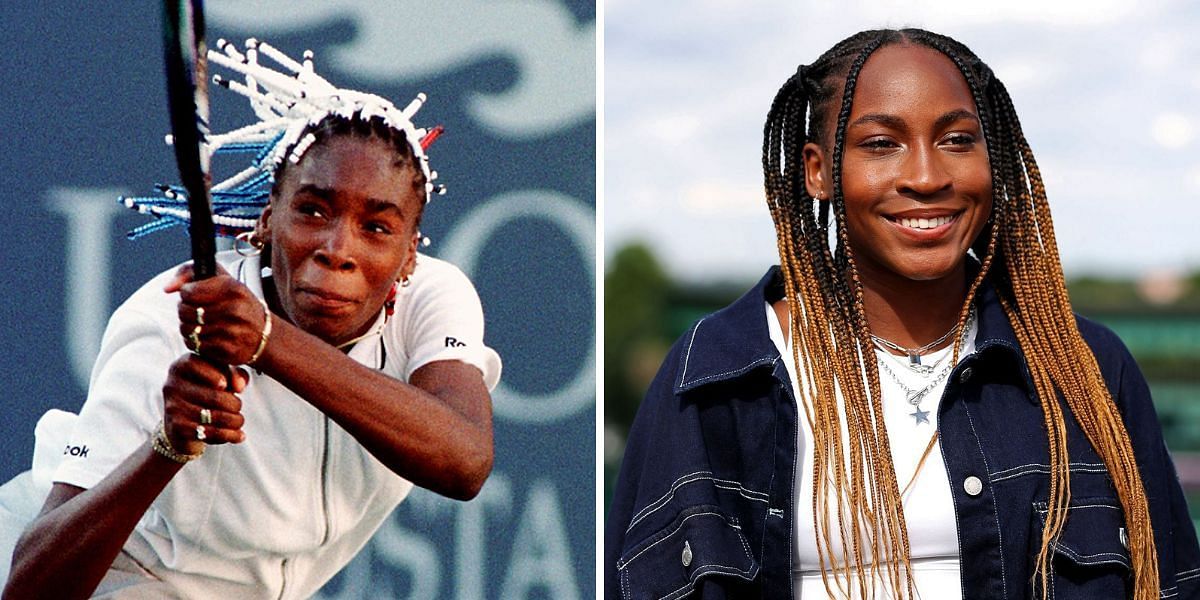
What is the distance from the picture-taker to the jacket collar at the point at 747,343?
7.30 ft

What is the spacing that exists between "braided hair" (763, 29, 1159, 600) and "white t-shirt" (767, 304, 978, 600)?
26 millimetres

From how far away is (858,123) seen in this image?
2.20 meters

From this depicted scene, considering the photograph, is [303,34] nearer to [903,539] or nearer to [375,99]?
[375,99]

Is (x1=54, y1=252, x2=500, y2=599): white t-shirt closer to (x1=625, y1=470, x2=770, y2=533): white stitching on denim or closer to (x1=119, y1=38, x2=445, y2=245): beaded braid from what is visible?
(x1=119, y1=38, x2=445, y2=245): beaded braid

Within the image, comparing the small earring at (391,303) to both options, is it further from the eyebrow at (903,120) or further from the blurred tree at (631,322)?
the blurred tree at (631,322)

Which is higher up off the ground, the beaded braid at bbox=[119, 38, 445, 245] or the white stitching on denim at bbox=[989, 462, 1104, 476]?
the beaded braid at bbox=[119, 38, 445, 245]

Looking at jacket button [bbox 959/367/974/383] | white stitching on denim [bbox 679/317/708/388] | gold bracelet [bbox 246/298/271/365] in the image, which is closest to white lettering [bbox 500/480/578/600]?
white stitching on denim [bbox 679/317/708/388]

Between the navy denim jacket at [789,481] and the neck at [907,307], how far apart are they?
2.8 inches

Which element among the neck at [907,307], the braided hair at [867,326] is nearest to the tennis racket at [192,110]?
the braided hair at [867,326]

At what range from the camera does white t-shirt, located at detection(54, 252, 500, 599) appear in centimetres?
212

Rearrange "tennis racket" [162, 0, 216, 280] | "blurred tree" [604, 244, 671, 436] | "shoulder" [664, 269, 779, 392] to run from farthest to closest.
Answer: "blurred tree" [604, 244, 671, 436] → "shoulder" [664, 269, 779, 392] → "tennis racket" [162, 0, 216, 280]

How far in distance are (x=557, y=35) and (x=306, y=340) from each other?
2.21ft

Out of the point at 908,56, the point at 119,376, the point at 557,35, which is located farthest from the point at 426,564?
the point at 908,56

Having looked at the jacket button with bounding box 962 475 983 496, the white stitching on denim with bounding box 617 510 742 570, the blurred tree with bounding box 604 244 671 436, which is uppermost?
the blurred tree with bounding box 604 244 671 436
